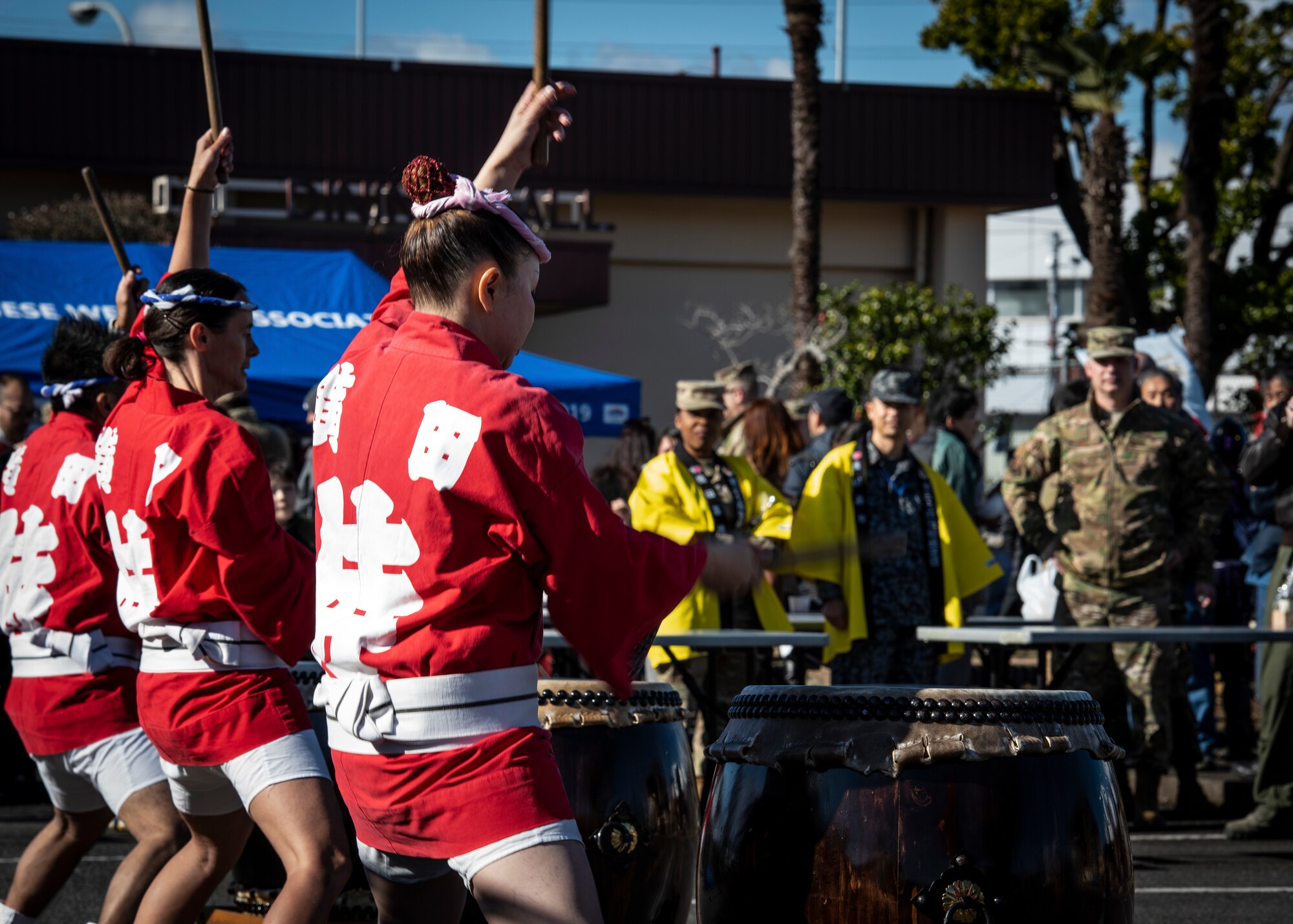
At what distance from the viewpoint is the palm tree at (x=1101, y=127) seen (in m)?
21.4

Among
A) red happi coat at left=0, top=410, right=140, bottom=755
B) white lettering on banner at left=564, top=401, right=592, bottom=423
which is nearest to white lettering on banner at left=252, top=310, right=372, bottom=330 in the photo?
white lettering on banner at left=564, top=401, right=592, bottom=423

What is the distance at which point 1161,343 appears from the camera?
1112 centimetres

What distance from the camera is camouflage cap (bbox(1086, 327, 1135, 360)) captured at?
7211 mm

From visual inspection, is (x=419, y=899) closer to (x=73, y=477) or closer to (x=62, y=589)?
(x=62, y=589)

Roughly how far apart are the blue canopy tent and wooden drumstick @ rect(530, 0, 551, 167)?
650 cm

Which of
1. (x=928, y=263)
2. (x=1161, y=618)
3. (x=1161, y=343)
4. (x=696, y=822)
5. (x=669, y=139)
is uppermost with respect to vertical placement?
(x=669, y=139)

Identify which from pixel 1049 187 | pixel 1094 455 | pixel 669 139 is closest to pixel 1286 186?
pixel 1049 187

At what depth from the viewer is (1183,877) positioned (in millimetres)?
6402

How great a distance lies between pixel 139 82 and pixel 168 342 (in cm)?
2136

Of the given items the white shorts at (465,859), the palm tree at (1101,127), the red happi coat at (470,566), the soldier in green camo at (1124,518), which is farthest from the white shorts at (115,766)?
the palm tree at (1101,127)

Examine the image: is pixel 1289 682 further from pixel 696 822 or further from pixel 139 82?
pixel 139 82

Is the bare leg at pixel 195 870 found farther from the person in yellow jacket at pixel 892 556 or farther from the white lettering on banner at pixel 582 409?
the white lettering on banner at pixel 582 409

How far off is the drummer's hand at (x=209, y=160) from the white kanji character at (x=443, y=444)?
6.95 ft

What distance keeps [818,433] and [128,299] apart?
19.3 ft
